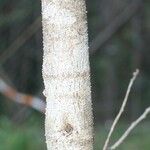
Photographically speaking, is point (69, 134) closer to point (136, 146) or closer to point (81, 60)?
point (81, 60)

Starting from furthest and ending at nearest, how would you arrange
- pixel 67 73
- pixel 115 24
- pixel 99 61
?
1. pixel 99 61
2. pixel 115 24
3. pixel 67 73

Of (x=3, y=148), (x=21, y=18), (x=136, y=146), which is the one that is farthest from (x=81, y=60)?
(x=21, y=18)

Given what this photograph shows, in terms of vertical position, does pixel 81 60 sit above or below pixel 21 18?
above

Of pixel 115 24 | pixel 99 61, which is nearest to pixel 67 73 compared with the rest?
pixel 115 24

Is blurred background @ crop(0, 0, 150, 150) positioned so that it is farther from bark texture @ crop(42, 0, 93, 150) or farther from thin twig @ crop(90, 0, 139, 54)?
bark texture @ crop(42, 0, 93, 150)

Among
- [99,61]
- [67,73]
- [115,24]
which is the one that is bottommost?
[99,61]

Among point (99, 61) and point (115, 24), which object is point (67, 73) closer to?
point (115, 24)
